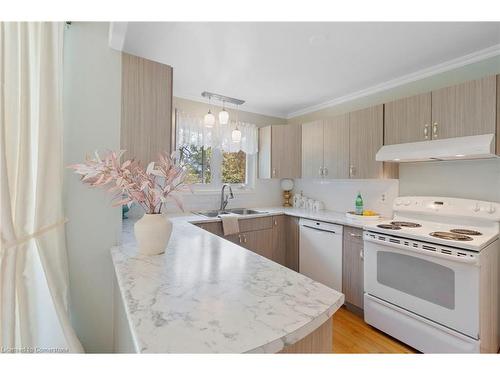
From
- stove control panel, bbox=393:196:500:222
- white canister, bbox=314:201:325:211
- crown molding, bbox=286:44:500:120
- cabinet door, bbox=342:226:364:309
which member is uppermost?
crown molding, bbox=286:44:500:120

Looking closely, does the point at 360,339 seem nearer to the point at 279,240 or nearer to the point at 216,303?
the point at 279,240

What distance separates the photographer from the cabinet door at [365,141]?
8.07ft

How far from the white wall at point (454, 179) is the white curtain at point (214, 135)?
1964mm

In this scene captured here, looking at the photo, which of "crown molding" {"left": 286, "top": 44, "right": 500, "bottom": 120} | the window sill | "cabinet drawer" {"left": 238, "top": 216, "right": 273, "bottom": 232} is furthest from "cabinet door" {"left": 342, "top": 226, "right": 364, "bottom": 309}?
"crown molding" {"left": 286, "top": 44, "right": 500, "bottom": 120}

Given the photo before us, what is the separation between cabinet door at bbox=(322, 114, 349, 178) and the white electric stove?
0.83 m

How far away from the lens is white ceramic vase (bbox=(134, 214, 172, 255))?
1.14m

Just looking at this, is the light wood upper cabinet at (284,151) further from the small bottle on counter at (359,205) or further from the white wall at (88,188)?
the white wall at (88,188)

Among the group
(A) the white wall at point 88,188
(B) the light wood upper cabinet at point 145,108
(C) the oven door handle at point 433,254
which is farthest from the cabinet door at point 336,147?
(A) the white wall at point 88,188

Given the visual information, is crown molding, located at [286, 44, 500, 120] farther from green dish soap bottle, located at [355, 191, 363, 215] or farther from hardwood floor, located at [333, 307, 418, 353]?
hardwood floor, located at [333, 307, 418, 353]

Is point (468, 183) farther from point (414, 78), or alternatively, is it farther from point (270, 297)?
point (270, 297)

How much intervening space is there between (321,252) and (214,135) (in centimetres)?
201

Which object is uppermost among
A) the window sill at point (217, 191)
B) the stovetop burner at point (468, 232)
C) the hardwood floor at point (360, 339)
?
the window sill at point (217, 191)

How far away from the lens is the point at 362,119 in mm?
2609
